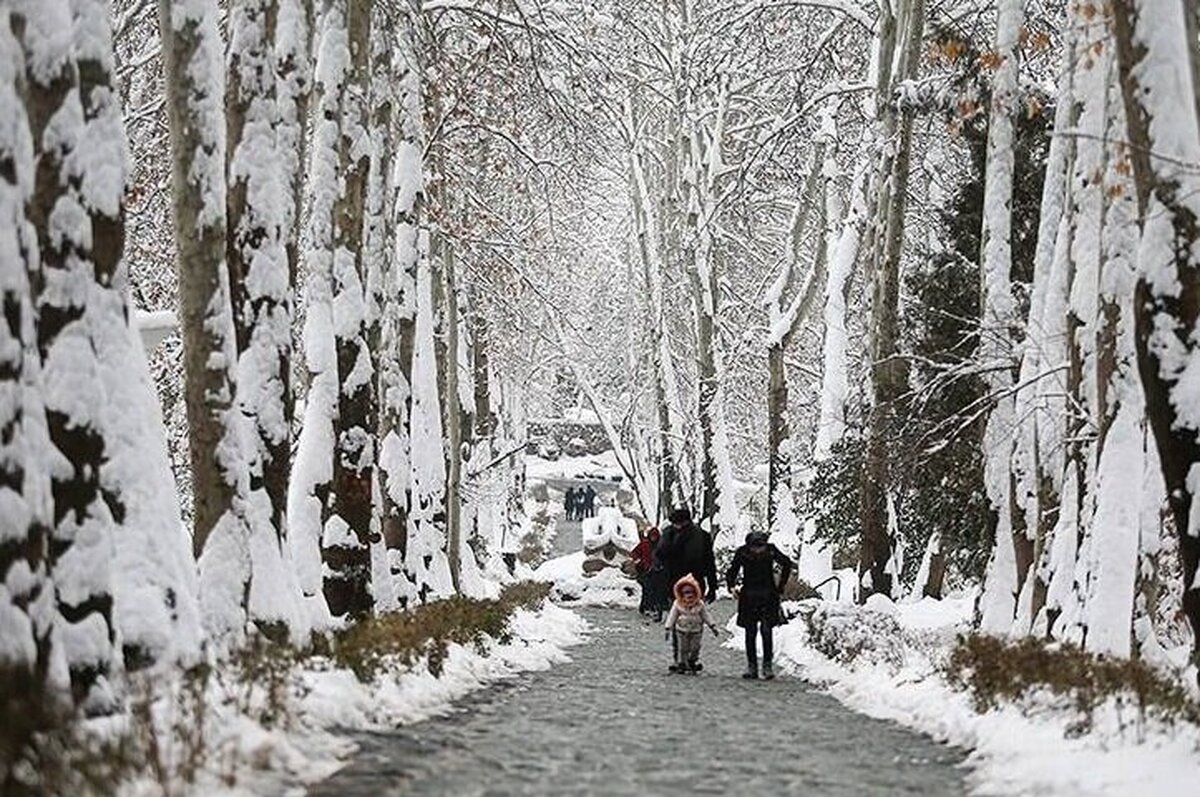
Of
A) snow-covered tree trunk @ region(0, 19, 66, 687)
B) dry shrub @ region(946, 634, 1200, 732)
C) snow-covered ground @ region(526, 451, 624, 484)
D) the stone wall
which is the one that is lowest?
dry shrub @ region(946, 634, 1200, 732)

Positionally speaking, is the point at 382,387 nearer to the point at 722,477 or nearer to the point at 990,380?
the point at 990,380

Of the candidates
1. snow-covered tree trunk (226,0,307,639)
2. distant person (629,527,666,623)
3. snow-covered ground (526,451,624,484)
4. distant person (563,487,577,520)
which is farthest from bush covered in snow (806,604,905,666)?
snow-covered ground (526,451,624,484)

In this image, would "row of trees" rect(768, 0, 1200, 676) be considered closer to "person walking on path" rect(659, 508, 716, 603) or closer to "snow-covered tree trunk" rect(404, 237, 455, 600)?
"person walking on path" rect(659, 508, 716, 603)

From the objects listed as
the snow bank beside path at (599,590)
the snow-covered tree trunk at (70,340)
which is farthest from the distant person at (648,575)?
the snow-covered tree trunk at (70,340)

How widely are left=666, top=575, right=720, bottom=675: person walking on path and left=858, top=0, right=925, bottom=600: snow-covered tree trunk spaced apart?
6.26 meters

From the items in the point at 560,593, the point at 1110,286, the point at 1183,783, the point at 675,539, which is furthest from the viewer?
the point at 560,593

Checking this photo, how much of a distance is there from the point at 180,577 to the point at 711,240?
2935 centimetres

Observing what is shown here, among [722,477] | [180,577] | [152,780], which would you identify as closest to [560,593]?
[722,477]

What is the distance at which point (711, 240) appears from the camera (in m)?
36.6

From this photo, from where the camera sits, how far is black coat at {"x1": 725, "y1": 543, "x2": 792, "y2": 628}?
15.8 m

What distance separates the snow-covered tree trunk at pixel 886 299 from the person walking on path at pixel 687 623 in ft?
20.6

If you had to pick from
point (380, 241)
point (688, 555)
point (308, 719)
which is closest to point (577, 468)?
point (688, 555)

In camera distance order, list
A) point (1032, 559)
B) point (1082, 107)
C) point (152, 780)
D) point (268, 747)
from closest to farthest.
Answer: point (152, 780) → point (268, 747) → point (1082, 107) → point (1032, 559)

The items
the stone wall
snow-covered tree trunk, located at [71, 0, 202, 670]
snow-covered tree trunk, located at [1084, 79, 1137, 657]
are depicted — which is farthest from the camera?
the stone wall
